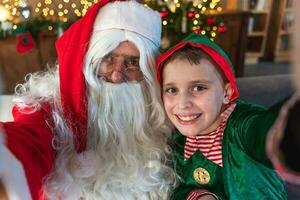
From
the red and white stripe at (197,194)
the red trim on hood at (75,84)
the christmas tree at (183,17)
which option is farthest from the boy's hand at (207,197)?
the christmas tree at (183,17)

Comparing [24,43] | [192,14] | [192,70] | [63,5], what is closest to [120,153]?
[192,70]

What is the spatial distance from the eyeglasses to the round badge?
0.34 metres

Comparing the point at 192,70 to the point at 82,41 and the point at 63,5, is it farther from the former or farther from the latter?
the point at 63,5

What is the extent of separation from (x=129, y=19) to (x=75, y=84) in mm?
256

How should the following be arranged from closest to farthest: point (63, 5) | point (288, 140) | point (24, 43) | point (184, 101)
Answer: point (288, 140) < point (184, 101) < point (63, 5) < point (24, 43)

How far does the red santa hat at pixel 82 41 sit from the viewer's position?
1.08m

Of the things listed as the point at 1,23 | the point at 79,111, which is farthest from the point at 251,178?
the point at 1,23

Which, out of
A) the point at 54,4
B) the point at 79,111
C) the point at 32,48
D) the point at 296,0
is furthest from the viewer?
the point at 32,48

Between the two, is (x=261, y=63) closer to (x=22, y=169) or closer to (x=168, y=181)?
(x=168, y=181)

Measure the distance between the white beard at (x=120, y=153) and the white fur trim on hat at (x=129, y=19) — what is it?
0.17 m

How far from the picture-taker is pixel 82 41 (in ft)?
3.66

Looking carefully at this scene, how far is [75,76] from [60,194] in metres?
0.34

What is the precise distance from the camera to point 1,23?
3.44 m

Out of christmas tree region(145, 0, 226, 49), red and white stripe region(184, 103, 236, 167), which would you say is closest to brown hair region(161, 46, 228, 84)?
red and white stripe region(184, 103, 236, 167)
